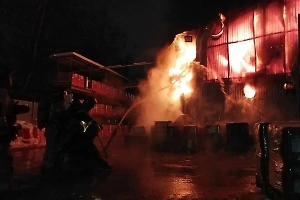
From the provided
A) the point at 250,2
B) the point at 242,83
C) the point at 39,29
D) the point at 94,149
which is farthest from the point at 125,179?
the point at 39,29

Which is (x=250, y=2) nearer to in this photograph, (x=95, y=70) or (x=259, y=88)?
(x=259, y=88)

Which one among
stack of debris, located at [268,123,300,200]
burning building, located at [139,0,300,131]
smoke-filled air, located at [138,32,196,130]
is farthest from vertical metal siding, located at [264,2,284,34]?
stack of debris, located at [268,123,300,200]

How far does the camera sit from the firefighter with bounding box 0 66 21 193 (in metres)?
5.54

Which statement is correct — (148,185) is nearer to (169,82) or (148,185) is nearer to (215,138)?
(215,138)

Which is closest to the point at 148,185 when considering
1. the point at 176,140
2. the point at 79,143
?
the point at 79,143

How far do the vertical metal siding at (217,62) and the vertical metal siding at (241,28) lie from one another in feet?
2.38

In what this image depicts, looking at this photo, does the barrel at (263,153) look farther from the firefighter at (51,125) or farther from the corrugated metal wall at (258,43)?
the corrugated metal wall at (258,43)

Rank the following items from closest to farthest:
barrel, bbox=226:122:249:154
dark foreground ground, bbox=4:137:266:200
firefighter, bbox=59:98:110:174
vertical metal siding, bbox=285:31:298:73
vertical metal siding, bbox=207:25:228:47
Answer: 1. dark foreground ground, bbox=4:137:266:200
2. firefighter, bbox=59:98:110:174
3. barrel, bbox=226:122:249:154
4. vertical metal siding, bbox=285:31:298:73
5. vertical metal siding, bbox=207:25:228:47

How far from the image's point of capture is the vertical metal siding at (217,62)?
70.3 feet

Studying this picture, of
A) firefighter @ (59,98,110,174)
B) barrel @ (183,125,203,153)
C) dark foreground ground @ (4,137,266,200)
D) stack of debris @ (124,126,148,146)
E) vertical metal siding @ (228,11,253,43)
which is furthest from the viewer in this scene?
vertical metal siding @ (228,11,253,43)

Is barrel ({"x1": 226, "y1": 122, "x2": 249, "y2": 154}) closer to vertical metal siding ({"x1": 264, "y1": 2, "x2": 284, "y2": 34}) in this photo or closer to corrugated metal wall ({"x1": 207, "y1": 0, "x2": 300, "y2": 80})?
corrugated metal wall ({"x1": 207, "y1": 0, "x2": 300, "y2": 80})

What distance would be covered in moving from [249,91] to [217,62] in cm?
265

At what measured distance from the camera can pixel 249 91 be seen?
2009 centimetres

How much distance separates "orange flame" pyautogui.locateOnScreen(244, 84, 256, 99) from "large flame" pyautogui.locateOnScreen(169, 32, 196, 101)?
3.38 m
